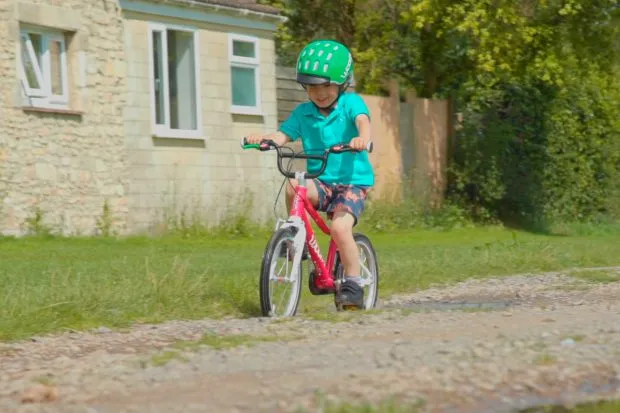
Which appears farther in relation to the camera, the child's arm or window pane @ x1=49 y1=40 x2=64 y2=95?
window pane @ x1=49 y1=40 x2=64 y2=95

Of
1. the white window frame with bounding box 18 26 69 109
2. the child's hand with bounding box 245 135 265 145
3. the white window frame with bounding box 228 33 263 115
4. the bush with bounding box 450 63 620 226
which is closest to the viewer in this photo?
the child's hand with bounding box 245 135 265 145

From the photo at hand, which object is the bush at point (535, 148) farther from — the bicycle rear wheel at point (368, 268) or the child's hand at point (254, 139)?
the child's hand at point (254, 139)

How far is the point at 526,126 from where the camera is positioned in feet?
96.1

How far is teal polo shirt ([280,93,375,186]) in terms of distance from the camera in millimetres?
10203

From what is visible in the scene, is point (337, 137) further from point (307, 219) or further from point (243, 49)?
point (243, 49)

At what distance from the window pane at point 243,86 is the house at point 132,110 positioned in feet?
0.07

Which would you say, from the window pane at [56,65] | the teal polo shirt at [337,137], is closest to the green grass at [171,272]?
the teal polo shirt at [337,137]

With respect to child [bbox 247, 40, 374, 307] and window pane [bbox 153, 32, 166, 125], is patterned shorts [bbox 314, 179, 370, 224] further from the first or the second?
window pane [bbox 153, 32, 166, 125]

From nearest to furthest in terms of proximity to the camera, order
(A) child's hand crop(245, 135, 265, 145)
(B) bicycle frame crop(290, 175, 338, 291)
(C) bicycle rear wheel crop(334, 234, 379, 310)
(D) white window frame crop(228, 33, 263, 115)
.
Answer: (B) bicycle frame crop(290, 175, 338, 291) < (A) child's hand crop(245, 135, 265, 145) < (C) bicycle rear wheel crop(334, 234, 379, 310) < (D) white window frame crop(228, 33, 263, 115)

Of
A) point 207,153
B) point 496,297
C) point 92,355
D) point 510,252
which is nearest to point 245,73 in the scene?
point 207,153

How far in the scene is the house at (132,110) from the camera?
21172mm

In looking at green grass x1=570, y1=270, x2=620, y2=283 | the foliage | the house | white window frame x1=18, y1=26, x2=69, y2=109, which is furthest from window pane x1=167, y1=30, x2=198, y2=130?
green grass x1=570, y1=270, x2=620, y2=283

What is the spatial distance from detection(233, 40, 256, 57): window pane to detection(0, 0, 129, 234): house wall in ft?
10.2

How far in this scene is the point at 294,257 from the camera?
390 inches
